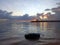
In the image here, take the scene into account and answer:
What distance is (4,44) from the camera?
26.4m

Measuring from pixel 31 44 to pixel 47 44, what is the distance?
2.83m

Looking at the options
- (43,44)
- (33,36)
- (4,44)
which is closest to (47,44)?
(43,44)

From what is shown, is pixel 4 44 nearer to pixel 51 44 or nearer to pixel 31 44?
pixel 31 44

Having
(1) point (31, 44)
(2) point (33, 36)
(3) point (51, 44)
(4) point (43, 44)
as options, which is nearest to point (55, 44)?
(3) point (51, 44)

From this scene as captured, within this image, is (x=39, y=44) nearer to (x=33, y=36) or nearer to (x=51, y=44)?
(x=51, y=44)

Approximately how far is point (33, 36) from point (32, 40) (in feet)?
5.88

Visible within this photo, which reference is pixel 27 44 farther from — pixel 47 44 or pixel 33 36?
pixel 33 36

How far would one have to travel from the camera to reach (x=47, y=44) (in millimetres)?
25406

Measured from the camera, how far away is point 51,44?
25.9m

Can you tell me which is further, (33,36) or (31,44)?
(33,36)

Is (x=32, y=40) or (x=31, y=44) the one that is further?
(x=32, y=40)

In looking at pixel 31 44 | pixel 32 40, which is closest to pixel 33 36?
pixel 32 40

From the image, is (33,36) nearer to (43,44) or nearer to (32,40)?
(32,40)

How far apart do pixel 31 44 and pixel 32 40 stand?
11.6 ft
